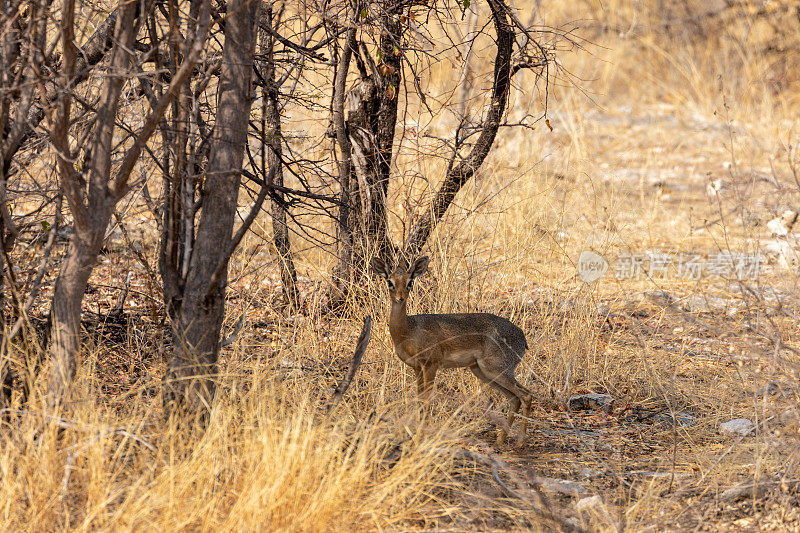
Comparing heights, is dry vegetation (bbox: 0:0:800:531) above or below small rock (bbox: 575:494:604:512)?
above

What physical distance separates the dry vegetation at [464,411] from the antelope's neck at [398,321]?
0.29 meters

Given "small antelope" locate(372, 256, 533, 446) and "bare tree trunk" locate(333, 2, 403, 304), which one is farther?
"bare tree trunk" locate(333, 2, 403, 304)

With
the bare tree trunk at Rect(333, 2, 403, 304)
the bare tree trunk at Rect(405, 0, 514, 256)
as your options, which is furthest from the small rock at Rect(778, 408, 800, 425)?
the bare tree trunk at Rect(333, 2, 403, 304)

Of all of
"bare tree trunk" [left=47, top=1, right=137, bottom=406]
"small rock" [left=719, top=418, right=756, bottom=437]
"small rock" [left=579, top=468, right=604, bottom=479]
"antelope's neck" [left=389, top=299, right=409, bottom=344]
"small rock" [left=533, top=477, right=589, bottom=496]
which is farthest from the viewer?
"antelope's neck" [left=389, top=299, right=409, bottom=344]

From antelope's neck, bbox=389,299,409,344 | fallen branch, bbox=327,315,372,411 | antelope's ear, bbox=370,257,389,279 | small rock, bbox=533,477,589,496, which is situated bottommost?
small rock, bbox=533,477,589,496

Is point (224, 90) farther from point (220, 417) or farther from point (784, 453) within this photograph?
point (784, 453)

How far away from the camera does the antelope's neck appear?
194 inches

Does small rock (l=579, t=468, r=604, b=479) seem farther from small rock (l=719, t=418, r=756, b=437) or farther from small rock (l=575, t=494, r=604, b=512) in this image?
small rock (l=719, t=418, r=756, b=437)

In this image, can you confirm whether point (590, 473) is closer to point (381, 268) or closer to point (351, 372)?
point (351, 372)

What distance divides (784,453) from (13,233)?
3506 mm

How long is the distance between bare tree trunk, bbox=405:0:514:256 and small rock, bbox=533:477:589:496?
2176 mm

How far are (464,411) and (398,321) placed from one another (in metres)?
0.66

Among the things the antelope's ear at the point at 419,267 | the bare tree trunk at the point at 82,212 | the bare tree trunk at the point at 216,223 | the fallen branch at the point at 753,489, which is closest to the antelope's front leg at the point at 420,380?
the antelope's ear at the point at 419,267

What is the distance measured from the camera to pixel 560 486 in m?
4.04
